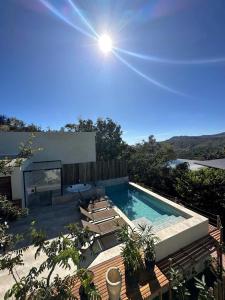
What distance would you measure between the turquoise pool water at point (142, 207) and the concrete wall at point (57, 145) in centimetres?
433

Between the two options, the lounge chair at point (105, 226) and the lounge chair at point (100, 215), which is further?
the lounge chair at point (100, 215)

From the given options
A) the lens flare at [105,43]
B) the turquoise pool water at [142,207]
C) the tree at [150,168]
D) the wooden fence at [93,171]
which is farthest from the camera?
the tree at [150,168]

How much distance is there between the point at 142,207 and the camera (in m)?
13.0

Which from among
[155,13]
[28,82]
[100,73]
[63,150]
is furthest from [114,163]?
[155,13]

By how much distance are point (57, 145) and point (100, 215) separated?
9.35 metres

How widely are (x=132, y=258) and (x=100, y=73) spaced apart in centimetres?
1158

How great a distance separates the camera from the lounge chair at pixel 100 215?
9566mm

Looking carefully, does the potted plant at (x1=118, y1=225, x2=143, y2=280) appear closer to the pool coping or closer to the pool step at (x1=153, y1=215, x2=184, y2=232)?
the pool coping

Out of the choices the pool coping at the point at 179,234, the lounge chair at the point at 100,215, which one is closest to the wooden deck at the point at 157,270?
the pool coping at the point at 179,234

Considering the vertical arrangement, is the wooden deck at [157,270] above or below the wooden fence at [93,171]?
below

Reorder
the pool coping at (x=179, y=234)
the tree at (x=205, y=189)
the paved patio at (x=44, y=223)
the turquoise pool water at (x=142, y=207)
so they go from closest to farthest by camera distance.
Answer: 1. the paved patio at (x=44, y=223)
2. the pool coping at (x=179, y=234)
3. the turquoise pool water at (x=142, y=207)
4. the tree at (x=205, y=189)

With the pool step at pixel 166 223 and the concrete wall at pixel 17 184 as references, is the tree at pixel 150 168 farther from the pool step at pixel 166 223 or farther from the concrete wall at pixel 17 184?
the concrete wall at pixel 17 184

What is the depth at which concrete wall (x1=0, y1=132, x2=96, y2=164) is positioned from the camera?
51.2 ft

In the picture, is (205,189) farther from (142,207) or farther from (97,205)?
(97,205)
